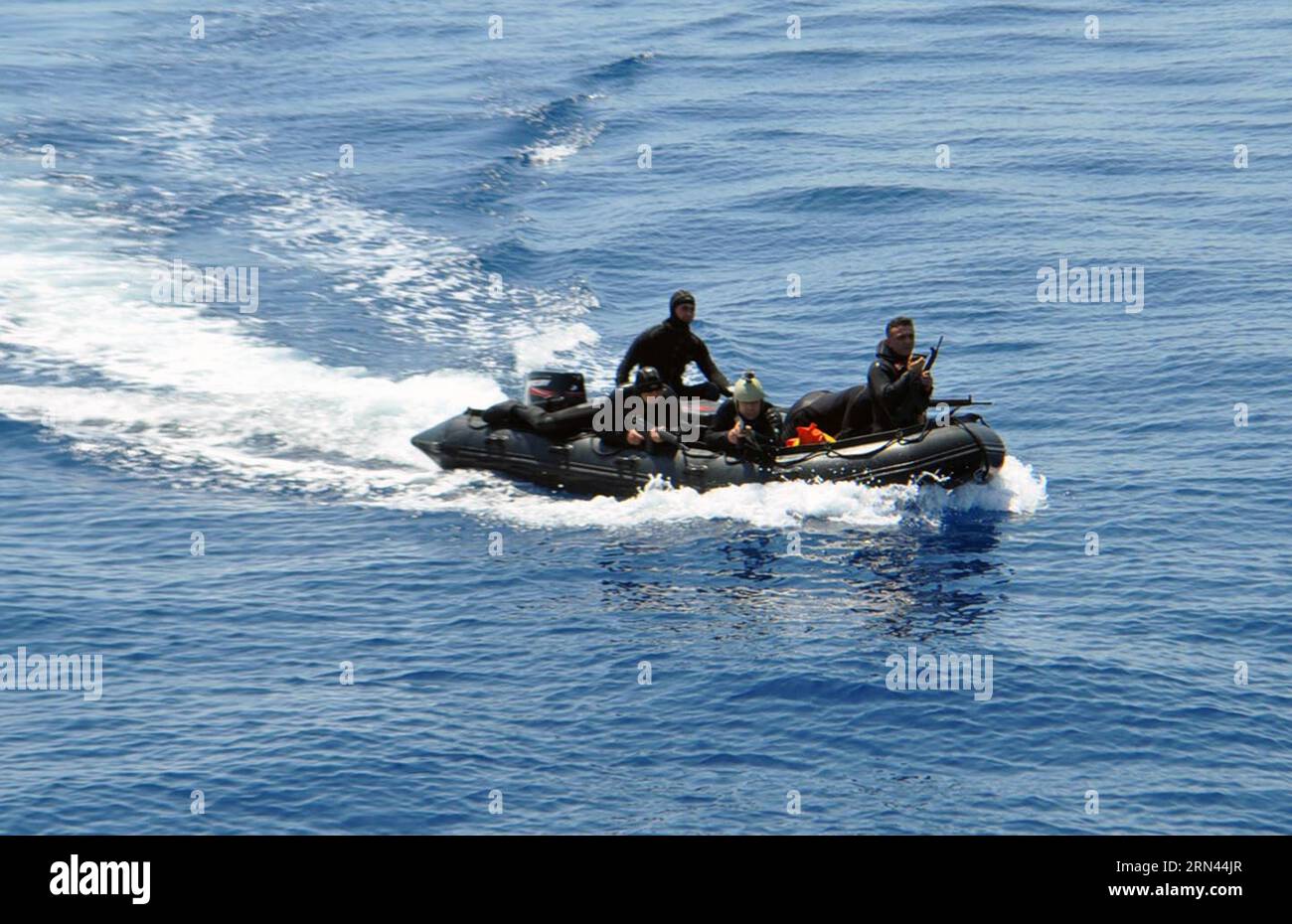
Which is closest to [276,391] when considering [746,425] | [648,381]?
[648,381]

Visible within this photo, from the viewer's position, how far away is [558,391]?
91.7 ft

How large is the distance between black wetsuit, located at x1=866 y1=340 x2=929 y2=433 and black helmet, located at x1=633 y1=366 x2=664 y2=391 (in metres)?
3.28

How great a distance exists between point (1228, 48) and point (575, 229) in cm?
2691

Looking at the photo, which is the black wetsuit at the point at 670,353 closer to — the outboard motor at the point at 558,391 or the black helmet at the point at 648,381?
the black helmet at the point at 648,381

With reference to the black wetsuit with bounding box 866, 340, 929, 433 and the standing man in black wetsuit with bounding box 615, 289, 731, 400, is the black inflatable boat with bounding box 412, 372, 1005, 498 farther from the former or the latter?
the standing man in black wetsuit with bounding box 615, 289, 731, 400

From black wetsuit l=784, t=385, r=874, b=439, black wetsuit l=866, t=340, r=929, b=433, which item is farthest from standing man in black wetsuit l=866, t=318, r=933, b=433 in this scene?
black wetsuit l=784, t=385, r=874, b=439

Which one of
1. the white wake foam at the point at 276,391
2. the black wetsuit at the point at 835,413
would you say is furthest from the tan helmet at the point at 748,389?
the white wake foam at the point at 276,391

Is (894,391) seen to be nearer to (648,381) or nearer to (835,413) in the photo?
(835,413)

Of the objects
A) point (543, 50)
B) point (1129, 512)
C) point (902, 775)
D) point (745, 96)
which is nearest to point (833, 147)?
point (745, 96)

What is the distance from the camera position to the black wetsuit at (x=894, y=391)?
995 inches

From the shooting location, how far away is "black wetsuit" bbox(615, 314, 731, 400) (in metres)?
26.9

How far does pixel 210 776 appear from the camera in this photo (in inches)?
704

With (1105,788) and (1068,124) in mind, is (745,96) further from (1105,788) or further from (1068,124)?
(1105,788)

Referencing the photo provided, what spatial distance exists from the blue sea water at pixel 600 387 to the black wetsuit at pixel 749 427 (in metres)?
0.65
